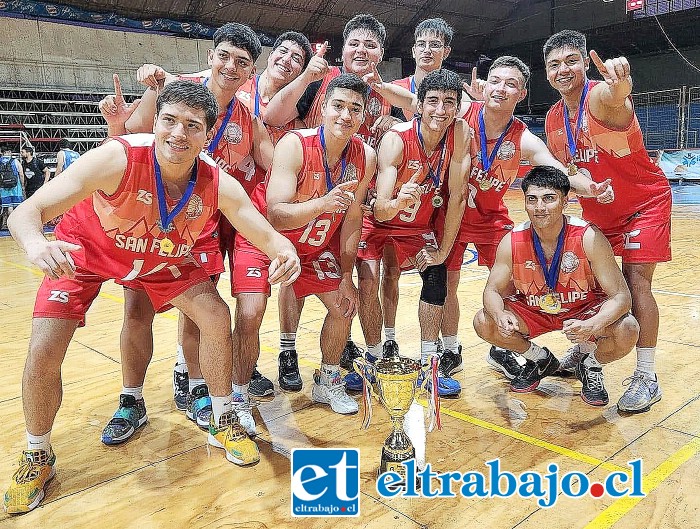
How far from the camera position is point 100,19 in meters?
18.6

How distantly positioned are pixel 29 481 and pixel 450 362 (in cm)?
271

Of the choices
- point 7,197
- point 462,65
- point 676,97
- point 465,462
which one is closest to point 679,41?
point 676,97

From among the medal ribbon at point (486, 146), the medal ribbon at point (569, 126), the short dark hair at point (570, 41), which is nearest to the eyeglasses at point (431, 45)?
the medal ribbon at point (486, 146)

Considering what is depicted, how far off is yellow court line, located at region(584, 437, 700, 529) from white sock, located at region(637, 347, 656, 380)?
60cm

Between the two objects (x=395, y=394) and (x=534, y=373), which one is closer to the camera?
(x=395, y=394)

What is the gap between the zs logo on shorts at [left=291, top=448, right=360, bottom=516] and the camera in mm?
2637

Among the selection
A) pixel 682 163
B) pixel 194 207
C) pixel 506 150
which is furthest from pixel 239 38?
pixel 682 163

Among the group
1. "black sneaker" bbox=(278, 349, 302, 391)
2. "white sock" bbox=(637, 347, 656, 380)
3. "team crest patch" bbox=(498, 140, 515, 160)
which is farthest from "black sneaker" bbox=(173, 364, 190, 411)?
"white sock" bbox=(637, 347, 656, 380)

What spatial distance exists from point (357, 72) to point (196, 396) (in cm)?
244

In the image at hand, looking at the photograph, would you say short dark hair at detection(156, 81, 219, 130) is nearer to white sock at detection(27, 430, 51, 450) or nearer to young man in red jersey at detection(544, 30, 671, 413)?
white sock at detection(27, 430, 51, 450)

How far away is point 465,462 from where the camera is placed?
3.03 meters

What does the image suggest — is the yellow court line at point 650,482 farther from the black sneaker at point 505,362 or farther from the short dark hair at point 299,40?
the short dark hair at point 299,40

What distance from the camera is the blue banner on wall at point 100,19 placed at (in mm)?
17484

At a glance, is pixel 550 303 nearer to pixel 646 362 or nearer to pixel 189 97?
pixel 646 362
